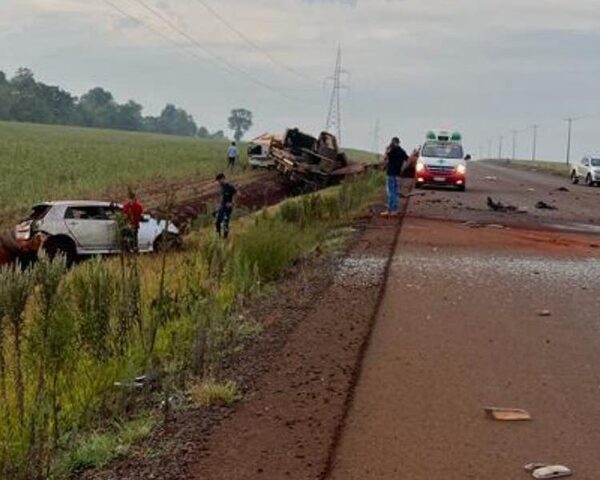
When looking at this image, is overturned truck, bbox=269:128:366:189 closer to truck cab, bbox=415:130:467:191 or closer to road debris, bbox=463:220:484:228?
truck cab, bbox=415:130:467:191

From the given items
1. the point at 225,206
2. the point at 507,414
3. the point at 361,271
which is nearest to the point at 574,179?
the point at 225,206

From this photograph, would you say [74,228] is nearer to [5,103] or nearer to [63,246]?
[63,246]

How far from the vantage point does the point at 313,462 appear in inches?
228

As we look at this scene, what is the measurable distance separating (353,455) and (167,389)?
2008 mm

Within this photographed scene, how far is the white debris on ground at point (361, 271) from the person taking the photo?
13.1 meters

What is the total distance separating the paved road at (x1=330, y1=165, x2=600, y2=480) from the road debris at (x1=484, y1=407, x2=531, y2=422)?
0.07 meters

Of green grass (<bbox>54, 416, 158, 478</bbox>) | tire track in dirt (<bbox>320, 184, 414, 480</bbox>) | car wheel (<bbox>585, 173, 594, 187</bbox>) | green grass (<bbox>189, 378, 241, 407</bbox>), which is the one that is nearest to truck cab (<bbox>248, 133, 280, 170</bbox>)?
car wheel (<bbox>585, 173, 594, 187</bbox>)


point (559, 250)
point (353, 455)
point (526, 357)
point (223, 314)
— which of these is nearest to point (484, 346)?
point (526, 357)

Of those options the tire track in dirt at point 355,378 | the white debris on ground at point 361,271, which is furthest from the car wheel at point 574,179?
the tire track in dirt at point 355,378

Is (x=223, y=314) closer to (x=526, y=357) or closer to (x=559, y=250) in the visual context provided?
(x=526, y=357)

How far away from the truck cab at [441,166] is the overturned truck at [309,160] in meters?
5.93

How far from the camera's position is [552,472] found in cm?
575

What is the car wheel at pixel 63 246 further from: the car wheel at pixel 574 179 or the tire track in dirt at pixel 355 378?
the car wheel at pixel 574 179

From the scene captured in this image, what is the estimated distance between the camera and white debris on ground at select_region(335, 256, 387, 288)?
13.1 metres
